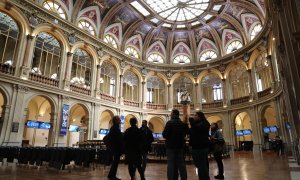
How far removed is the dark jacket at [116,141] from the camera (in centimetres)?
528

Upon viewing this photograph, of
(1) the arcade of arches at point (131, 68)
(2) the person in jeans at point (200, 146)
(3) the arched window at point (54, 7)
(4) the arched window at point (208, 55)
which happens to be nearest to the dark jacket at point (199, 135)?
(2) the person in jeans at point (200, 146)

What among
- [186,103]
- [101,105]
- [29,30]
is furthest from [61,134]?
[186,103]

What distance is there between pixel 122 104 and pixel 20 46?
34.4 ft

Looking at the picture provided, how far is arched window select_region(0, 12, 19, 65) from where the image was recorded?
13.6 meters

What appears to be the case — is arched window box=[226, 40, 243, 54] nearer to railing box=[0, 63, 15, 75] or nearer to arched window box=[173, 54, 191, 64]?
arched window box=[173, 54, 191, 64]

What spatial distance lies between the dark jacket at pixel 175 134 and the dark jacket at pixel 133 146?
1.01 m

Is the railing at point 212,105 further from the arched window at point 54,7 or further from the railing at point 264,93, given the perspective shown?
the arched window at point 54,7

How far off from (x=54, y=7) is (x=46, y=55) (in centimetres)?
410

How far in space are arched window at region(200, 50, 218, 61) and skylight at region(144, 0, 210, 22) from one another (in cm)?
487

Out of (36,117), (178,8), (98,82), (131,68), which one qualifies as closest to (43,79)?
(98,82)

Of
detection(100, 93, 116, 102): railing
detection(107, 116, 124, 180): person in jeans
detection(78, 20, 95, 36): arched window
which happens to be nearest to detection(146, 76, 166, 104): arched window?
detection(100, 93, 116, 102): railing

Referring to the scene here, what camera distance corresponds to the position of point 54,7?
664 inches

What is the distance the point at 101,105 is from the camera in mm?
19266

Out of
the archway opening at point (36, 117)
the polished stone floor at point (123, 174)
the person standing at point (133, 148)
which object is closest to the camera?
the person standing at point (133, 148)
